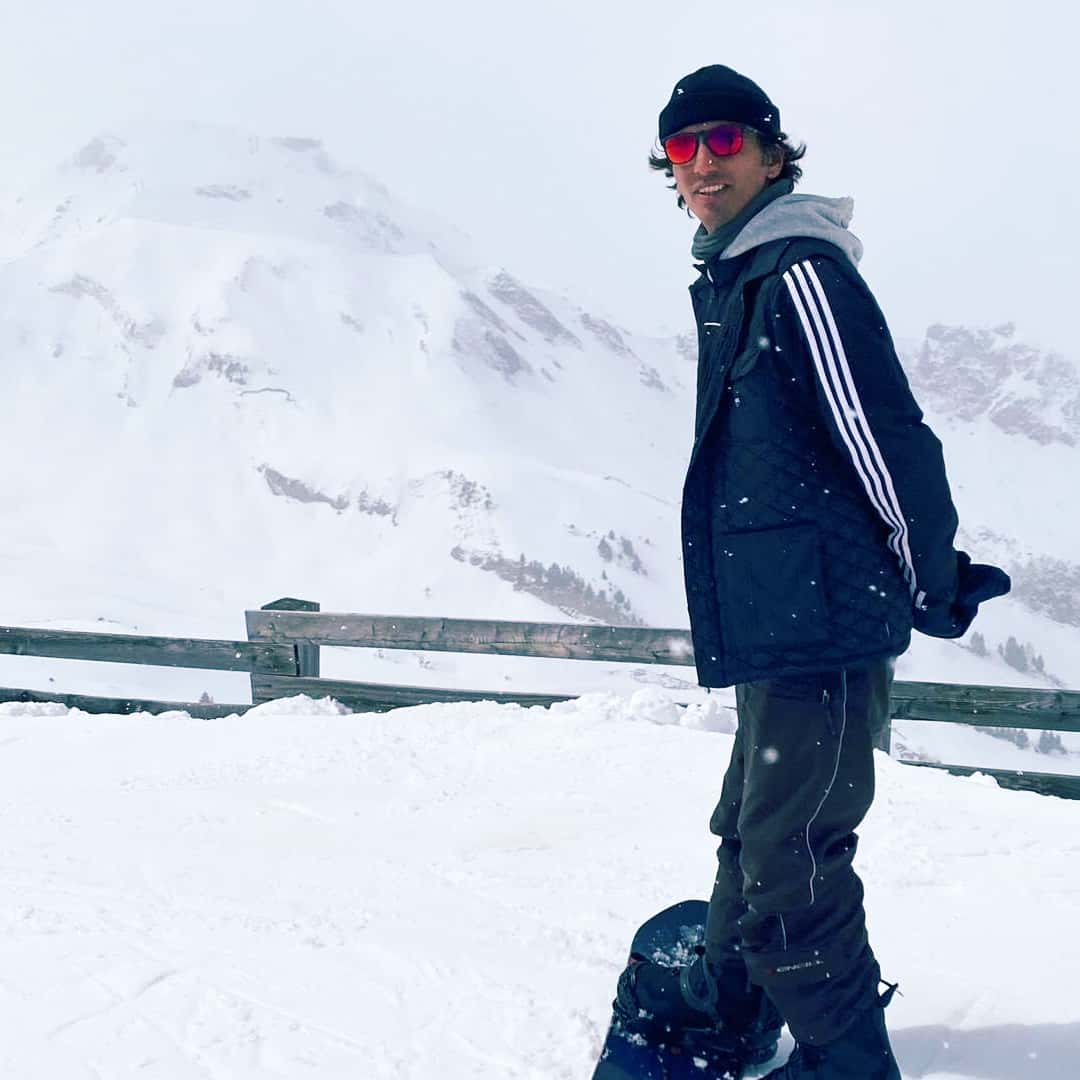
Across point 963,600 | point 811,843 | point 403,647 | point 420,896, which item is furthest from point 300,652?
point 963,600

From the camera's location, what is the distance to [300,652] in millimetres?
5723

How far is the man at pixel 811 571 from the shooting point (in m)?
1.75

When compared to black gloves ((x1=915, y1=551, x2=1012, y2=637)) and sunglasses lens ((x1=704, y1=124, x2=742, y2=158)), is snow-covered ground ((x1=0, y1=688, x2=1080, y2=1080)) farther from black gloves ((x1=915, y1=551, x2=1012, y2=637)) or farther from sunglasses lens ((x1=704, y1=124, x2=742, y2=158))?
sunglasses lens ((x1=704, y1=124, x2=742, y2=158))

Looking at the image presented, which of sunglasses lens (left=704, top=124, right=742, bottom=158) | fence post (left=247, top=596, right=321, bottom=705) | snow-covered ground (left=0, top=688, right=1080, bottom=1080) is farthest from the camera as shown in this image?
fence post (left=247, top=596, right=321, bottom=705)

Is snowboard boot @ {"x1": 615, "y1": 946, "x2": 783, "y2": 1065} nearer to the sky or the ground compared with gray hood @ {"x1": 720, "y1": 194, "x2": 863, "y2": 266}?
nearer to the ground

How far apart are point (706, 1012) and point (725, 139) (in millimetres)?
1825

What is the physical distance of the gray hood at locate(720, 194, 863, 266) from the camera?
1829mm

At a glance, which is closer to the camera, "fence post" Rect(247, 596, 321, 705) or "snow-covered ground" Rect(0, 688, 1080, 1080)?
"snow-covered ground" Rect(0, 688, 1080, 1080)

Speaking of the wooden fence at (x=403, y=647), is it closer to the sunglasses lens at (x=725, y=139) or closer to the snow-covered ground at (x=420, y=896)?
the snow-covered ground at (x=420, y=896)

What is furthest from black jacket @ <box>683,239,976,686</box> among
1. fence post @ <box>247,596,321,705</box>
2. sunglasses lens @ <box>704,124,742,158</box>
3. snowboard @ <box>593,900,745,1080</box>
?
fence post @ <box>247,596,321,705</box>

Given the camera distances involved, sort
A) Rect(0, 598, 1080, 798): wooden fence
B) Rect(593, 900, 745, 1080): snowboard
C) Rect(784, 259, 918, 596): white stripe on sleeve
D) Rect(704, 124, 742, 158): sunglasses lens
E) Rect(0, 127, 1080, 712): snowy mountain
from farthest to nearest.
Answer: Rect(0, 127, 1080, 712): snowy mountain < Rect(0, 598, 1080, 798): wooden fence < Rect(593, 900, 745, 1080): snowboard < Rect(704, 124, 742, 158): sunglasses lens < Rect(784, 259, 918, 596): white stripe on sleeve

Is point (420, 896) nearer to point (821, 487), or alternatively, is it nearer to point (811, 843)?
point (811, 843)

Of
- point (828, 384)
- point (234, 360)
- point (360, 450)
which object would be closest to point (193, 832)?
point (828, 384)

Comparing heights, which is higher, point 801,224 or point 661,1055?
point 801,224
